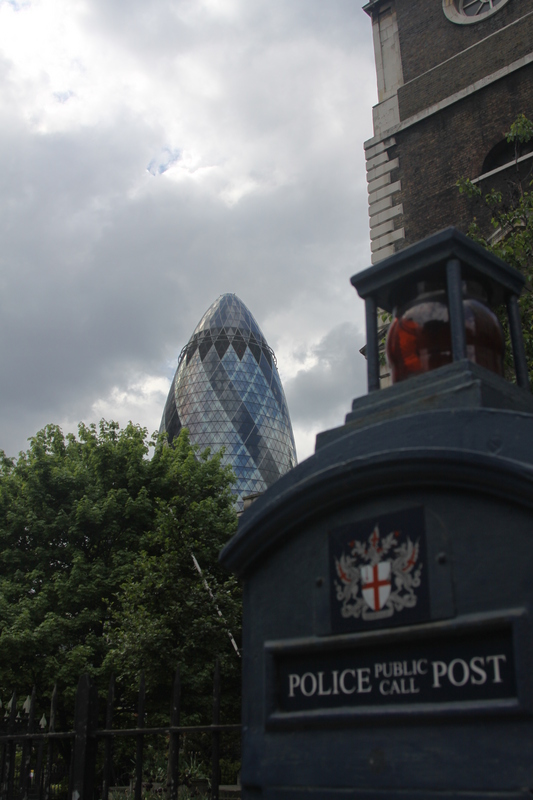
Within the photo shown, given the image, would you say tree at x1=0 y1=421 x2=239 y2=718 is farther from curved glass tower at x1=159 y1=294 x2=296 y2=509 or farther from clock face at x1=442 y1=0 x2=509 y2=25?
curved glass tower at x1=159 y1=294 x2=296 y2=509

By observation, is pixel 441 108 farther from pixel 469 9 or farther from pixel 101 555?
pixel 101 555

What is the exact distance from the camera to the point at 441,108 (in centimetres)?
1605

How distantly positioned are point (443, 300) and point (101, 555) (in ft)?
62.9

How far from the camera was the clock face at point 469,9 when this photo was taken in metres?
15.8

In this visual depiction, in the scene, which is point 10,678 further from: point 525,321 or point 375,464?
point 375,464

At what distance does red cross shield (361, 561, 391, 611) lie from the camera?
93.2 inches

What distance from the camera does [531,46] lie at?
1483 cm

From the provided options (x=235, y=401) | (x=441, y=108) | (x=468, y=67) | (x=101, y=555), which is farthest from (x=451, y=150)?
(x=235, y=401)

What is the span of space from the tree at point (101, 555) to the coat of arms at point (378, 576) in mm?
13464

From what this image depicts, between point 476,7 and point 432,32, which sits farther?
point 432,32

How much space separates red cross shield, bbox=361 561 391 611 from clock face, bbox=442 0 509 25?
16.5 meters

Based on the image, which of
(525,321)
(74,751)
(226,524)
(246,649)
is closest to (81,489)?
(226,524)

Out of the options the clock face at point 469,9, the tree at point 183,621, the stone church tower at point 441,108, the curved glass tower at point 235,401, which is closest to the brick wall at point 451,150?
the stone church tower at point 441,108

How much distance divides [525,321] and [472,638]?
7.36 meters
